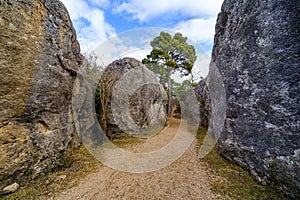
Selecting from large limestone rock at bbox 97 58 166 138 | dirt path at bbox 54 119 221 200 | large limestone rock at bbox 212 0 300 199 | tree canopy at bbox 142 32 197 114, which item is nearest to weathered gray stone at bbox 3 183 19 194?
Result: dirt path at bbox 54 119 221 200

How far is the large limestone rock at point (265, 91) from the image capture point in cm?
236

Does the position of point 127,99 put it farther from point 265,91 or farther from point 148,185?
point 265,91

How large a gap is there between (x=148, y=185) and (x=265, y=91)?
3.03 meters

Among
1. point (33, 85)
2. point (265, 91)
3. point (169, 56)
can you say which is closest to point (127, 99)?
point (33, 85)

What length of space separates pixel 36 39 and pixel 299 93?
16.0 feet

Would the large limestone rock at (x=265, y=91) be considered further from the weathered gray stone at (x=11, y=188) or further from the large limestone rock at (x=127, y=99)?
the weathered gray stone at (x=11, y=188)

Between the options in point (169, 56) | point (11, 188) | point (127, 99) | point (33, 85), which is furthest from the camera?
point (169, 56)

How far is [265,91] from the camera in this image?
9.16ft

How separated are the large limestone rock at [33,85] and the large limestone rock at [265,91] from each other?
4426 millimetres

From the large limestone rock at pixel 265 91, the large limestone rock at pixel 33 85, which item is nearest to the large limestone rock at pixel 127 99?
the large limestone rock at pixel 33 85

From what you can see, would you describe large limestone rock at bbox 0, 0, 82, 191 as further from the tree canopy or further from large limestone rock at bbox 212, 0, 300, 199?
the tree canopy

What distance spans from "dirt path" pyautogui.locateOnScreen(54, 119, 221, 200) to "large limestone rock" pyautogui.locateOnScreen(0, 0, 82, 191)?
1.07 metres

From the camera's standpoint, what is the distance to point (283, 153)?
8.01 ft

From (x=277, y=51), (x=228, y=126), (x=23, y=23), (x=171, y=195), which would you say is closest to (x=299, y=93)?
(x=277, y=51)
